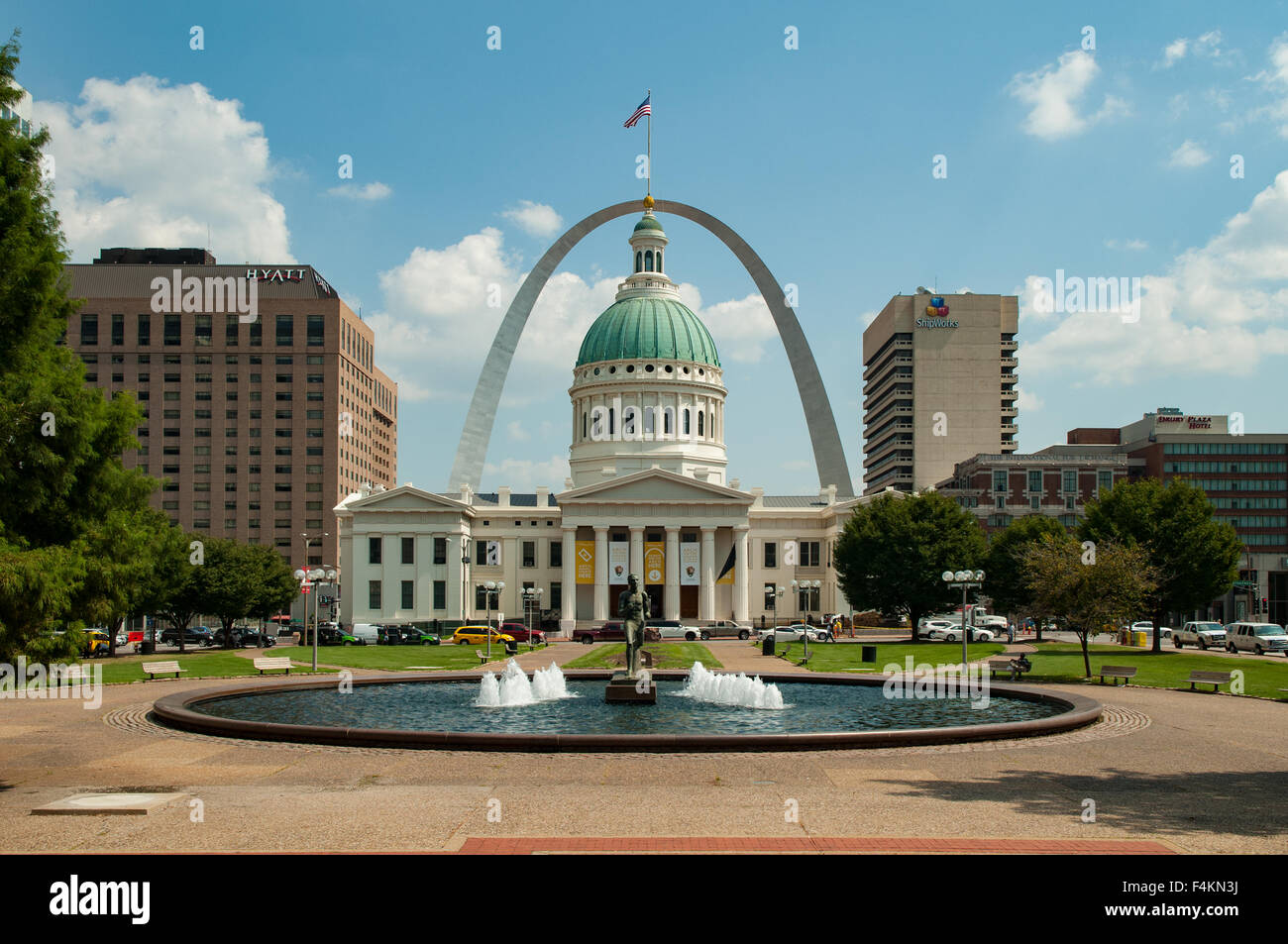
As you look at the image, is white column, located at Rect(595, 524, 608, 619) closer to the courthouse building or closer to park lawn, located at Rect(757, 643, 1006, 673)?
the courthouse building

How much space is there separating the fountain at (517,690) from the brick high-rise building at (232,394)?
380 ft

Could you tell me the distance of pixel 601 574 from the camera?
9762cm

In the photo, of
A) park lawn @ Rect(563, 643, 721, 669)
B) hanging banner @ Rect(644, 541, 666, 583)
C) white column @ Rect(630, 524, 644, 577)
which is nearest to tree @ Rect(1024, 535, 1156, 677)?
park lawn @ Rect(563, 643, 721, 669)

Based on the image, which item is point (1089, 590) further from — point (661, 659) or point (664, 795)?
point (664, 795)

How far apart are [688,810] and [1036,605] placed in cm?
3463

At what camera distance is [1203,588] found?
64.7m

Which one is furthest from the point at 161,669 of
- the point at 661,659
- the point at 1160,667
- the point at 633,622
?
the point at 1160,667

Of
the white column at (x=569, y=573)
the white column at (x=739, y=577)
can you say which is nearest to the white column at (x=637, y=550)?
the white column at (x=569, y=573)

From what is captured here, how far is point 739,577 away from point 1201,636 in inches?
1587

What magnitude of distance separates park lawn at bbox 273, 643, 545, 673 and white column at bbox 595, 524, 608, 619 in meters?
32.4

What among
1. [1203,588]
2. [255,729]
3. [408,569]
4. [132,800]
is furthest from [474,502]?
[132,800]

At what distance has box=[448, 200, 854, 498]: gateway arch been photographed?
118 metres

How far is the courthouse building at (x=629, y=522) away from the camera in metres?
99.2

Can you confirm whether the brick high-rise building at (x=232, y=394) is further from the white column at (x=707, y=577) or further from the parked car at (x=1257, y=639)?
the parked car at (x=1257, y=639)
